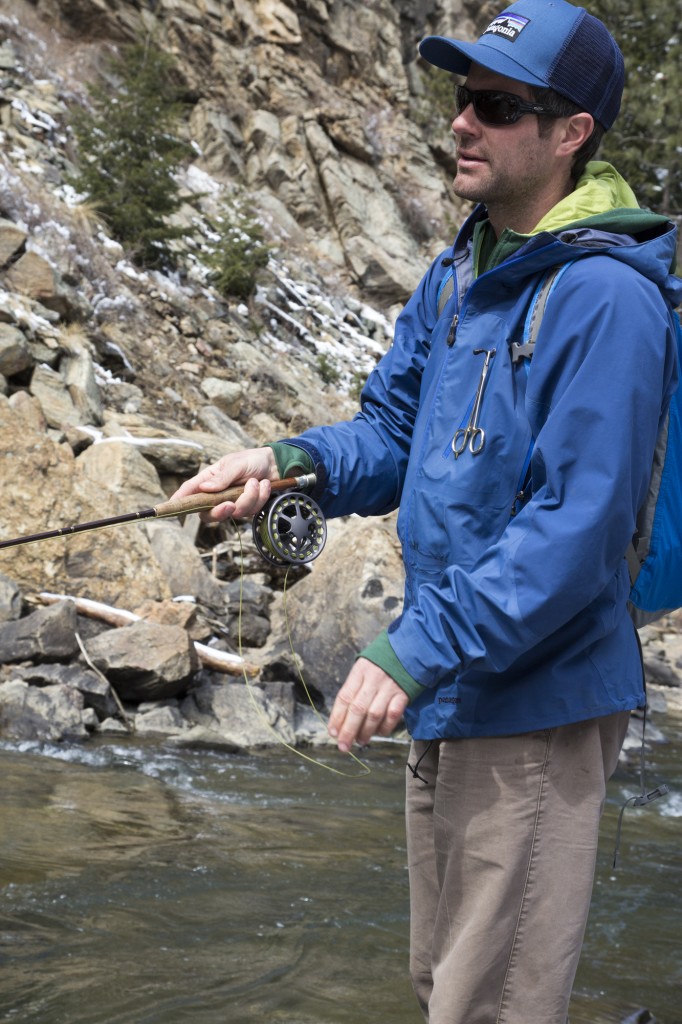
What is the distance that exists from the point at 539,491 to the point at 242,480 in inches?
33.1

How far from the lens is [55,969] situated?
3.46m

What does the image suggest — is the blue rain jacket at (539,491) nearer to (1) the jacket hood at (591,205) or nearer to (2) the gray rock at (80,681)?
(1) the jacket hood at (591,205)

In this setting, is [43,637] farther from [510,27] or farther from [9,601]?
[510,27]

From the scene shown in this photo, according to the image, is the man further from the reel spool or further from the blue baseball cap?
the reel spool

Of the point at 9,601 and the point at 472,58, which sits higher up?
the point at 472,58

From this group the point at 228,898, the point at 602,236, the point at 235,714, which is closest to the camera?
the point at 602,236

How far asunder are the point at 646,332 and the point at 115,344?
42.0 ft

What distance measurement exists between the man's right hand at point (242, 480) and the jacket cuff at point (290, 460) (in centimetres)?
1

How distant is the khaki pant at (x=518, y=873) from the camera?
1.95 metres

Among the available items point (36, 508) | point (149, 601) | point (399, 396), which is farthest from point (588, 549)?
point (36, 508)

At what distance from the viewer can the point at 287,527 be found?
2482mm

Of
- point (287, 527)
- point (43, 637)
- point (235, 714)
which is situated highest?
point (287, 527)

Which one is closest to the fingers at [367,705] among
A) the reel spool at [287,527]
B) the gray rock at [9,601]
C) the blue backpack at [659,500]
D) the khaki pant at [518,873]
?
the khaki pant at [518,873]

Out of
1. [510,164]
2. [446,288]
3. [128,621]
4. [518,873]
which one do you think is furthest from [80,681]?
[510,164]
